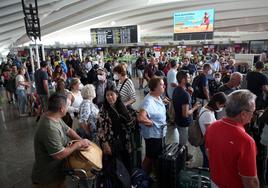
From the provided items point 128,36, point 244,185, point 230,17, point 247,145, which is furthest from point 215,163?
point 230,17

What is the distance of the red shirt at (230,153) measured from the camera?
5.30 feet

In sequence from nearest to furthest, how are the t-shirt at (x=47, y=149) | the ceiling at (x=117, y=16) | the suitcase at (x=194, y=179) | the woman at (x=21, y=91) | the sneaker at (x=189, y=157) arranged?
1. the t-shirt at (x=47, y=149)
2. the suitcase at (x=194, y=179)
3. the sneaker at (x=189, y=157)
4. the woman at (x=21, y=91)
5. the ceiling at (x=117, y=16)

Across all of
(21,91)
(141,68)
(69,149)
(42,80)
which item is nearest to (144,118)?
(69,149)

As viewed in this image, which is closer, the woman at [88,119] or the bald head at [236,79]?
the woman at [88,119]

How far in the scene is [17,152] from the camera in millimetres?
4777

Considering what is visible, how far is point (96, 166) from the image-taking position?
2340mm

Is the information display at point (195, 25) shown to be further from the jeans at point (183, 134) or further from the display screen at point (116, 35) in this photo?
the jeans at point (183, 134)

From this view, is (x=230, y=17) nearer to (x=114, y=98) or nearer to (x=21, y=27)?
(x=21, y=27)

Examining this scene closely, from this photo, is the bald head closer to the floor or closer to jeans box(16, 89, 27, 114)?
the floor

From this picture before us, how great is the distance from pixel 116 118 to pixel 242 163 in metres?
1.58

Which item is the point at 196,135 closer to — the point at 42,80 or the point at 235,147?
the point at 235,147

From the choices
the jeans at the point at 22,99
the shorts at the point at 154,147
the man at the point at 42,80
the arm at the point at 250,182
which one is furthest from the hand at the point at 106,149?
the jeans at the point at 22,99

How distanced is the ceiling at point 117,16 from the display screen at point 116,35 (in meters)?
4.29

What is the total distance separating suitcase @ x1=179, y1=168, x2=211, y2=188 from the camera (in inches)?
116
